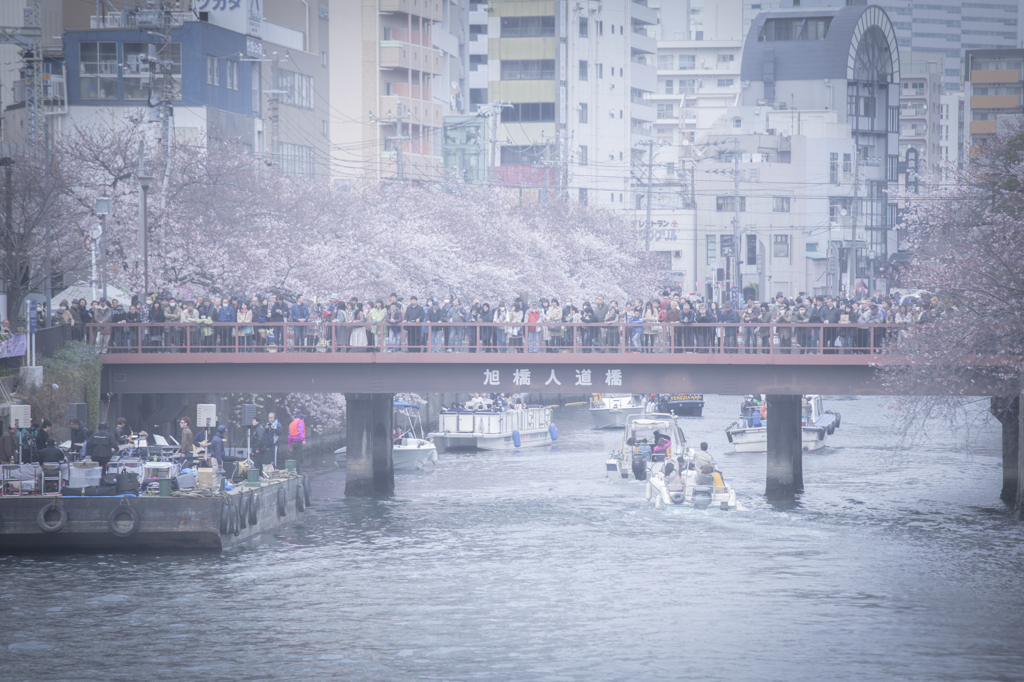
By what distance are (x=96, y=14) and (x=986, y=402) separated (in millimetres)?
59712

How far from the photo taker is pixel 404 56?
330ft

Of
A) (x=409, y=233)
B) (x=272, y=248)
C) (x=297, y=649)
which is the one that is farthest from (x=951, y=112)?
(x=297, y=649)

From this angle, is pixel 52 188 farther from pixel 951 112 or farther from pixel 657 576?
pixel 951 112

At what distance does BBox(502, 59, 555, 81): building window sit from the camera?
4646 inches

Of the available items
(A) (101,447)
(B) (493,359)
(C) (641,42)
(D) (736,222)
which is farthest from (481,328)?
(C) (641,42)

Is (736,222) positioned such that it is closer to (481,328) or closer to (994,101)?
(994,101)

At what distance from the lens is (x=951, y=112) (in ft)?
636

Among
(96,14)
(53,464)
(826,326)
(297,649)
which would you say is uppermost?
(96,14)

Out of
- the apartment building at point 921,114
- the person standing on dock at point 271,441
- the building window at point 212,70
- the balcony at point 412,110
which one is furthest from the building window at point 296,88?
the apartment building at point 921,114

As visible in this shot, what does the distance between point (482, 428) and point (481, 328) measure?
1939 cm

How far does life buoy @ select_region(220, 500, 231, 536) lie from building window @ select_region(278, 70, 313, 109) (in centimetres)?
5473

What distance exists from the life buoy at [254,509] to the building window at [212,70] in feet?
129

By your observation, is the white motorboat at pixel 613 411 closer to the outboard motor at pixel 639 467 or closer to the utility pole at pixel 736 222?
the outboard motor at pixel 639 467

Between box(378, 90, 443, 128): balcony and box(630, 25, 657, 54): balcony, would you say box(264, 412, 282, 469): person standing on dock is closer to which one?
box(378, 90, 443, 128): balcony
